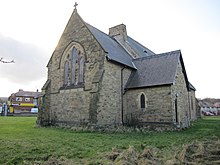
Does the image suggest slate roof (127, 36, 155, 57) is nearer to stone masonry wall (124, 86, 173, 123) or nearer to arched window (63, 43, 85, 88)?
arched window (63, 43, 85, 88)

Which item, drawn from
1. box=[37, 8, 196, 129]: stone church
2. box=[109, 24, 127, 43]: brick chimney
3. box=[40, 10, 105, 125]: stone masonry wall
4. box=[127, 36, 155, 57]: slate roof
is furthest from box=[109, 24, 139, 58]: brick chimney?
box=[40, 10, 105, 125]: stone masonry wall

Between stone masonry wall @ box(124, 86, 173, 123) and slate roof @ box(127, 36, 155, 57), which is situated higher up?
slate roof @ box(127, 36, 155, 57)

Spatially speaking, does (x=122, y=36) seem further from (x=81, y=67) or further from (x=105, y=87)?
(x=105, y=87)

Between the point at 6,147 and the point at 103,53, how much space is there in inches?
458

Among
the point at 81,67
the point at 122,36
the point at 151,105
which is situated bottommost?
the point at 151,105

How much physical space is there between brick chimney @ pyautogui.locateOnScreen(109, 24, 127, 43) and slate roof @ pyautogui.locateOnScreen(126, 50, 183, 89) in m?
6.21

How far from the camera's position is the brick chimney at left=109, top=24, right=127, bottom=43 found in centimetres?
2739

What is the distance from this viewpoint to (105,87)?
17.7 meters

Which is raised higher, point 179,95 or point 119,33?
point 119,33

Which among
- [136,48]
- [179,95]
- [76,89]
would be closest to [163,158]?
[179,95]

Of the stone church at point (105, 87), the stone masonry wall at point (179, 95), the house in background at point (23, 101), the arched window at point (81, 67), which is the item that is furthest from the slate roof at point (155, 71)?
the house in background at point (23, 101)

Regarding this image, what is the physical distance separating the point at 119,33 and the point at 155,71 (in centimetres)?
1052

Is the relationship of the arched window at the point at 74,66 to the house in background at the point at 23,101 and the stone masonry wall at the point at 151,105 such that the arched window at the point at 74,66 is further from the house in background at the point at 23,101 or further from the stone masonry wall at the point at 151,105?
the house in background at the point at 23,101

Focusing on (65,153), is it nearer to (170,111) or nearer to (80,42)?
(170,111)
